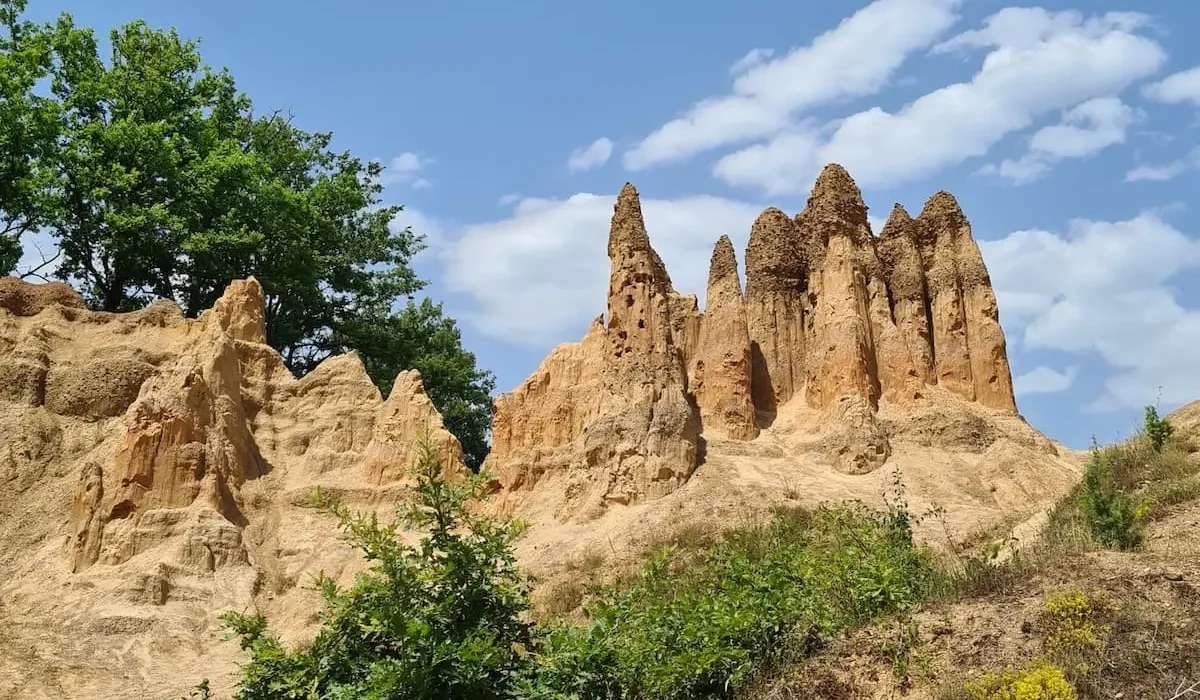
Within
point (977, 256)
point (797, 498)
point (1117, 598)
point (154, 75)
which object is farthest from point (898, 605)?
point (154, 75)

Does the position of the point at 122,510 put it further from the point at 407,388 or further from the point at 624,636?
the point at 624,636

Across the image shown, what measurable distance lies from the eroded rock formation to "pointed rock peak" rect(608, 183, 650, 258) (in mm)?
39

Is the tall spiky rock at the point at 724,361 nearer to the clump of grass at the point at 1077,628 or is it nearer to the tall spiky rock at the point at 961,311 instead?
the tall spiky rock at the point at 961,311

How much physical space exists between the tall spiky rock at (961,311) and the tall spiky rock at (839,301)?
179cm

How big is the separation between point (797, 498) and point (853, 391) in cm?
467

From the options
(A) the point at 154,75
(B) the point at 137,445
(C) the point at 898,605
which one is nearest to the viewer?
(C) the point at 898,605

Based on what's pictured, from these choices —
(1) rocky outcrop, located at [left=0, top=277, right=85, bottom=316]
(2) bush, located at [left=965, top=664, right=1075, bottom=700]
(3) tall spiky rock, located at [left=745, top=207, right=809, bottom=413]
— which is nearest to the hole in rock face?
(1) rocky outcrop, located at [left=0, top=277, right=85, bottom=316]

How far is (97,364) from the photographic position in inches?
968

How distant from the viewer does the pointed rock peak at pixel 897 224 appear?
31.1 m

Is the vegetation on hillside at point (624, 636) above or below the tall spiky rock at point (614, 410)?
below

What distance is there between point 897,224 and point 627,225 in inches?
317

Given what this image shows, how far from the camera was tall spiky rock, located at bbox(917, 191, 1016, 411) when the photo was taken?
1125 inches

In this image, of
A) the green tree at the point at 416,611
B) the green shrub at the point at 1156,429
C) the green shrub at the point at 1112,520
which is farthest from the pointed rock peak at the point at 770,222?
the green tree at the point at 416,611

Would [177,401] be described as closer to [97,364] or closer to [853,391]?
[97,364]
